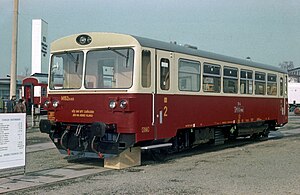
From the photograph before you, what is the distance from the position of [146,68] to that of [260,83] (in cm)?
782

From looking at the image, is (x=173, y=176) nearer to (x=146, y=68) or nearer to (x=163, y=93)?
(x=163, y=93)

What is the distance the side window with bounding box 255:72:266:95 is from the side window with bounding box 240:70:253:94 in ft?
1.70

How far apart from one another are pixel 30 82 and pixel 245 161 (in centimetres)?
2635

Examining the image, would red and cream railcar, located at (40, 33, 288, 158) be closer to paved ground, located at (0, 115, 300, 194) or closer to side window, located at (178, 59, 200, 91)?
side window, located at (178, 59, 200, 91)

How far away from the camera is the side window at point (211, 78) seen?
13.4 metres

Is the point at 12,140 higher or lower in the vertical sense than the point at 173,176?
higher

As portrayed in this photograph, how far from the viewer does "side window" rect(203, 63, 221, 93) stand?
43.9ft

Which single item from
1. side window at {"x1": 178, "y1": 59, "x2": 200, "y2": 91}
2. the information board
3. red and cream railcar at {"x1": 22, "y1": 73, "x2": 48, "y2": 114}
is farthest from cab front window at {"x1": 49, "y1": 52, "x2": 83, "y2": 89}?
red and cream railcar at {"x1": 22, "y1": 73, "x2": 48, "y2": 114}

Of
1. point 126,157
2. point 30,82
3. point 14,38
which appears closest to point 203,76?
point 126,157

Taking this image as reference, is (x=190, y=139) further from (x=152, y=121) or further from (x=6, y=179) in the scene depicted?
(x=6, y=179)

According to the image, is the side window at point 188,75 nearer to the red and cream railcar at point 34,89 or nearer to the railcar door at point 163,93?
the railcar door at point 163,93

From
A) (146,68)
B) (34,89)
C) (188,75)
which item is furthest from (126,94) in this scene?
(34,89)

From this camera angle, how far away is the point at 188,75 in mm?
12539

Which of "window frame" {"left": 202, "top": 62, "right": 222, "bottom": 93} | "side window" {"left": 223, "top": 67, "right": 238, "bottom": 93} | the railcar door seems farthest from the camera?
"side window" {"left": 223, "top": 67, "right": 238, "bottom": 93}
